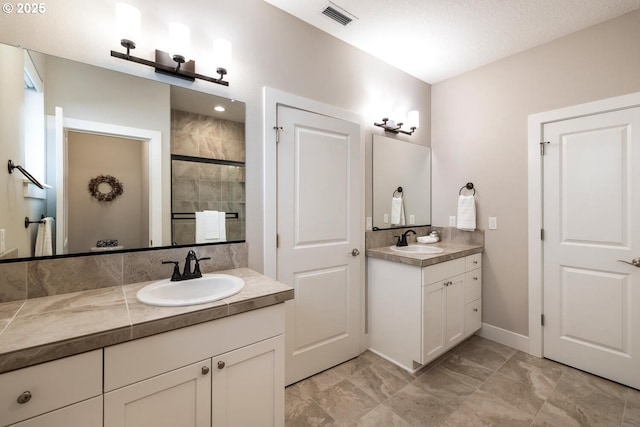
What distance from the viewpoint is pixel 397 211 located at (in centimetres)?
271

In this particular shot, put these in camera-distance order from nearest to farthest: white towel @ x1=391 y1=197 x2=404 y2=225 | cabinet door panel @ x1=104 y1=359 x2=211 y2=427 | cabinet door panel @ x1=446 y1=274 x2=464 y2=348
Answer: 1. cabinet door panel @ x1=104 y1=359 x2=211 y2=427
2. cabinet door panel @ x1=446 y1=274 x2=464 y2=348
3. white towel @ x1=391 y1=197 x2=404 y2=225

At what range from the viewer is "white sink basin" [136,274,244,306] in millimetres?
1297

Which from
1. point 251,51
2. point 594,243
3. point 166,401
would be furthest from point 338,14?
point 594,243

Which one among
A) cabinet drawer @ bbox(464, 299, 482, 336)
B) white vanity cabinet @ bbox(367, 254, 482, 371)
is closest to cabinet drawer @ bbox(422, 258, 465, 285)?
white vanity cabinet @ bbox(367, 254, 482, 371)

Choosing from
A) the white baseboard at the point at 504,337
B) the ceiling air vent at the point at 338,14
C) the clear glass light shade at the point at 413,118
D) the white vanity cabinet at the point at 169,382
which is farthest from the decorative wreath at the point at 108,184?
Answer: the white baseboard at the point at 504,337

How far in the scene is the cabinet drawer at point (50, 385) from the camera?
771 mm

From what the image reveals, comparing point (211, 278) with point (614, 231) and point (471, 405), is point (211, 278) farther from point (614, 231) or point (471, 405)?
point (614, 231)

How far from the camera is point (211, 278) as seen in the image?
4.92 feet

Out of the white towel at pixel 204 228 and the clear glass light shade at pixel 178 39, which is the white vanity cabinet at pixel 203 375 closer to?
the white towel at pixel 204 228

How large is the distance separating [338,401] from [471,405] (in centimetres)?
86

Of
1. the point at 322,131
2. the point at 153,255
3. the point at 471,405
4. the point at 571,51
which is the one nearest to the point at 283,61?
the point at 322,131

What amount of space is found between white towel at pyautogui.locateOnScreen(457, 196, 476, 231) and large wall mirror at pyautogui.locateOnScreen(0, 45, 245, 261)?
7.12 feet

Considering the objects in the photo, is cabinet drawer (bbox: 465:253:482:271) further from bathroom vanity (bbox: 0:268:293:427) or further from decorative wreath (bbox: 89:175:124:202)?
decorative wreath (bbox: 89:175:124:202)

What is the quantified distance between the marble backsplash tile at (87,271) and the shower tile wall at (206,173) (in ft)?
0.45
